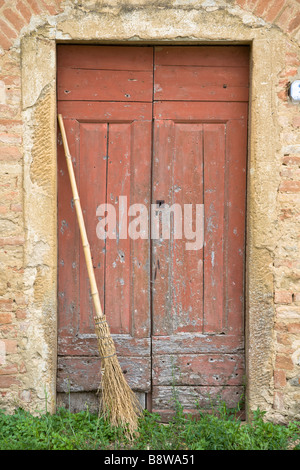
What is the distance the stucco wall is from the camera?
127 inches

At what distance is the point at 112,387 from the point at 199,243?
1172 millimetres

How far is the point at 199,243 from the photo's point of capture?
3.48 meters

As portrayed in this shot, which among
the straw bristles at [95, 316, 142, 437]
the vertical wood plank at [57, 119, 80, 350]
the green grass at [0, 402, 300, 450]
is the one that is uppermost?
the vertical wood plank at [57, 119, 80, 350]

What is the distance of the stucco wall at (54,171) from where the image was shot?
127 inches

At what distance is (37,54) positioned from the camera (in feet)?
10.6

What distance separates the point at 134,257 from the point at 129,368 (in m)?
0.81

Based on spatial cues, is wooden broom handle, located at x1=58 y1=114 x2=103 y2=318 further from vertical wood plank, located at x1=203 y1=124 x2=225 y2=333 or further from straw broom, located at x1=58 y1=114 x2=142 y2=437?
vertical wood plank, located at x1=203 y1=124 x2=225 y2=333

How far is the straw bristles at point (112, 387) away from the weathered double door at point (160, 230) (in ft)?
0.71

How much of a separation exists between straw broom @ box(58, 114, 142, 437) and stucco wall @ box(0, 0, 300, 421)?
0.22 meters

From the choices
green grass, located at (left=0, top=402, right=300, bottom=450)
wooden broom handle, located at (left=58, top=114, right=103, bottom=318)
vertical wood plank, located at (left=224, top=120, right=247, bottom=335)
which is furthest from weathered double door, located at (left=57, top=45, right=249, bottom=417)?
green grass, located at (left=0, top=402, right=300, bottom=450)

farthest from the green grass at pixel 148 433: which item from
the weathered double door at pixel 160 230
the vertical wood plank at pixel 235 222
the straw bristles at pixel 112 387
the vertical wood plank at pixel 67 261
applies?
the vertical wood plank at pixel 235 222

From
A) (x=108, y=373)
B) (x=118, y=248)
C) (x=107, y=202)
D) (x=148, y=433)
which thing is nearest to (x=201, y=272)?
(x=118, y=248)
